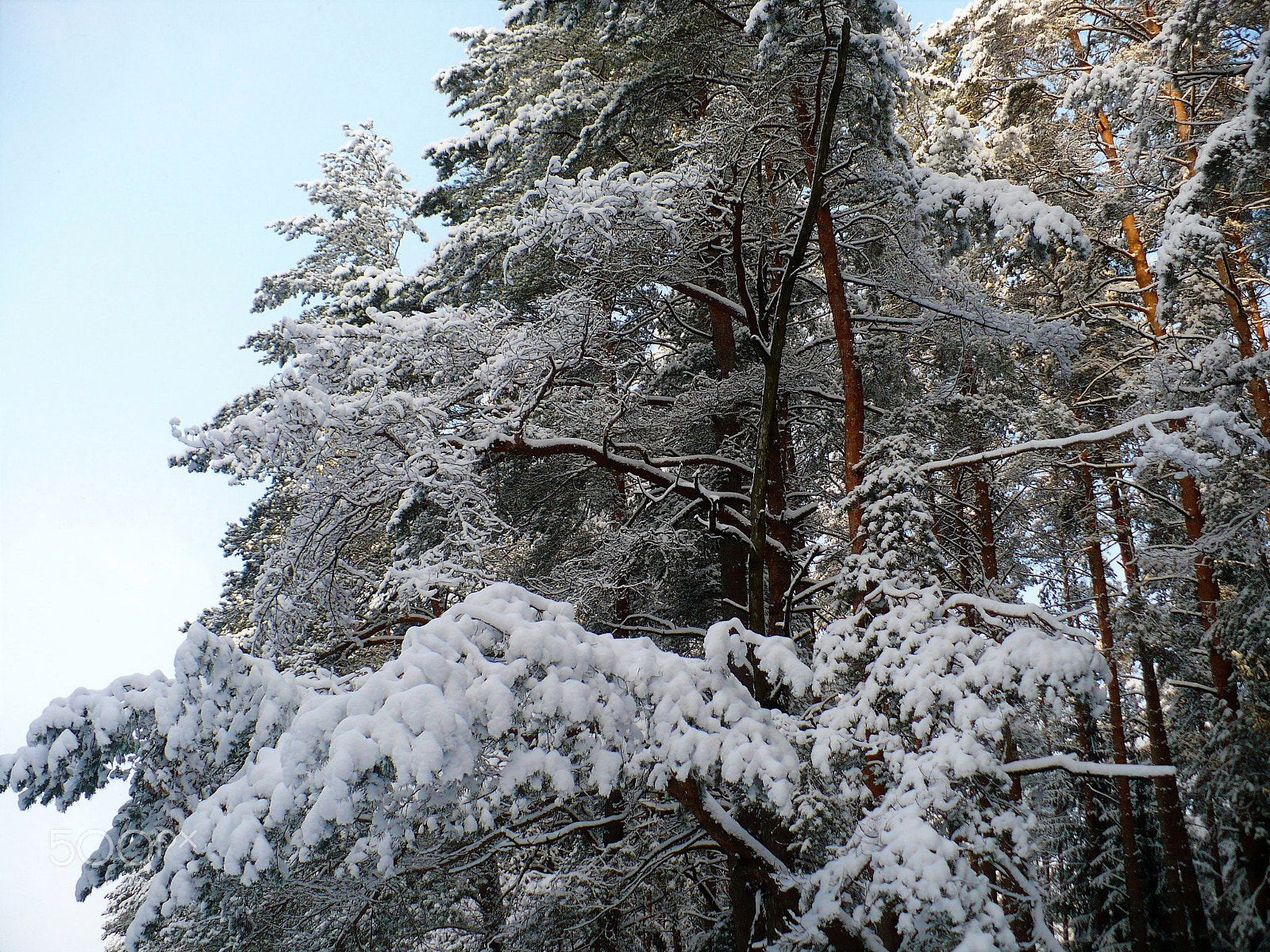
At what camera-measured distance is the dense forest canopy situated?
12.7 ft

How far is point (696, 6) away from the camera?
7.50 meters

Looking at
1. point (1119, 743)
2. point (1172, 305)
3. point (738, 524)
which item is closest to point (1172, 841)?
point (1119, 743)

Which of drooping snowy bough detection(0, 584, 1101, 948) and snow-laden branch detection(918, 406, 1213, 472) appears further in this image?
snow-laden branch detection(918, 406, 1213, 472)

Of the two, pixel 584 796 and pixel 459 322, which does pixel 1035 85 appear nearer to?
pixel 459 322

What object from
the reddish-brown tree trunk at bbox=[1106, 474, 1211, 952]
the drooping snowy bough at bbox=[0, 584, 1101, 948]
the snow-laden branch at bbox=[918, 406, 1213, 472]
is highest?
the snow-laden branch at bbox=[918, 406, 1213, 472]

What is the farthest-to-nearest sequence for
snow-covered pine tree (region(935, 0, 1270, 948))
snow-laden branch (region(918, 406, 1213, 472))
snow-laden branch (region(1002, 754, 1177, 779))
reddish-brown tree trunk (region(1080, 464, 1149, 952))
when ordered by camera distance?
reddish-brown tree trunk (region(1080, 464, 1149, 952)) → snow-covered pine tree (region(935, 0, 1270, 948)) → snow-laden branch (region(918, 406, 1213, 472)) → snow-laden branch (region(1002, 754, 1177, 779))

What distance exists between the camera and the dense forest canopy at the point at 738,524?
12.7 ft

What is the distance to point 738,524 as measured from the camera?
27.7 ft

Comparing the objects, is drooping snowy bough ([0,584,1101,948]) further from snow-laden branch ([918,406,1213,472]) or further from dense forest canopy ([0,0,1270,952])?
snow-laden branch ([918,406,1213,472])

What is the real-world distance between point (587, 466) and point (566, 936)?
5.03 metres

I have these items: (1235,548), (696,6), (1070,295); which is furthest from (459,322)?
(1070,295)
